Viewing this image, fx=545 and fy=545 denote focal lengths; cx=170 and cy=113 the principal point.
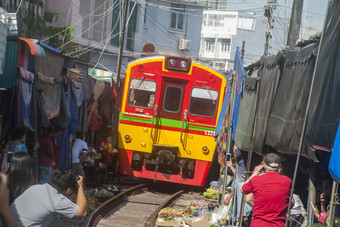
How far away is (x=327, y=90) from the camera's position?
196 inches

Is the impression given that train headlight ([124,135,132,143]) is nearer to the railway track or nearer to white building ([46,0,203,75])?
the railway track

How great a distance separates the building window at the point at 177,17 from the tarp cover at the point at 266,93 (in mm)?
28800

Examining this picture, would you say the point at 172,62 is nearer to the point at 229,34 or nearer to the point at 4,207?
the point at 4,207

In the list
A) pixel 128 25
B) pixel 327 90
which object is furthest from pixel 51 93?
pixel 128 25

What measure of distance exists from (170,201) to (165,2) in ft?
82.6

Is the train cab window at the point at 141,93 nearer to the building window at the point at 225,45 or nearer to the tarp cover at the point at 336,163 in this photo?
the tarp cover at the point at 336,163

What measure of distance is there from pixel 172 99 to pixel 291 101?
24.8 ft

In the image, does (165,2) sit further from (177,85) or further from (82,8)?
(177,85)

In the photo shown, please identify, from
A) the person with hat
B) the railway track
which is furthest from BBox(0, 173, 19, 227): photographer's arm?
the railway track

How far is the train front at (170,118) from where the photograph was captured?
14.0 m

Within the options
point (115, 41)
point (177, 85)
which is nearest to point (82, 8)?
point (115, 41)

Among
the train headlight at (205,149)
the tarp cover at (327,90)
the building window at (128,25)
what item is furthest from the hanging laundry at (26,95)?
the building window at (128,25)

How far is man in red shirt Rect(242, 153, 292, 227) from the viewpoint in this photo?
5836 millimetres

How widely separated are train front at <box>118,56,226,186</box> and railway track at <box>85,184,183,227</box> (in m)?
0.65
